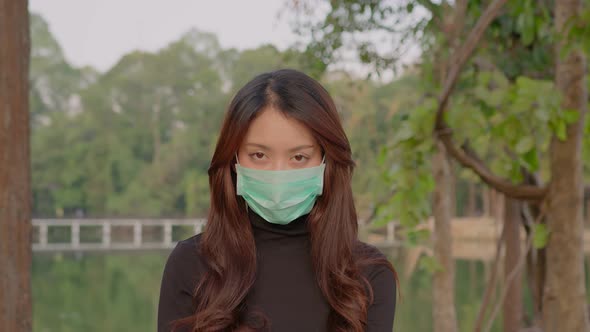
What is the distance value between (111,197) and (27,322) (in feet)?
92.1

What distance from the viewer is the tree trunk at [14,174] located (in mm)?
2006

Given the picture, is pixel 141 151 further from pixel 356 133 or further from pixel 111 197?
pixel 356 133

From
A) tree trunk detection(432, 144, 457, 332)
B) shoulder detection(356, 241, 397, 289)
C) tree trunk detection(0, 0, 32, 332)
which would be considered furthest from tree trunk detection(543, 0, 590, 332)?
tree trunk detection(432, 144, 457, 332)

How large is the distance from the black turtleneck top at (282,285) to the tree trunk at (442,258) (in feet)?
12.1

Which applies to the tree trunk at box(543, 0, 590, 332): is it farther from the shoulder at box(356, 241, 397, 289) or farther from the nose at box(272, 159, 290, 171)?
the nose at box(272, 159, 290, 171)

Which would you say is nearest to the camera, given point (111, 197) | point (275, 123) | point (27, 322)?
point (275, 123)

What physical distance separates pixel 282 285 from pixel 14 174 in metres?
0.92

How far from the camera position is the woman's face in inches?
56.1

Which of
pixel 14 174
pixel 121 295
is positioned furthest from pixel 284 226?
pixel 121 295

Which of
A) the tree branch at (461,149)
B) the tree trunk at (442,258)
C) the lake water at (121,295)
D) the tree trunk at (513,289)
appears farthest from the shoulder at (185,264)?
the lake water at (121,295)

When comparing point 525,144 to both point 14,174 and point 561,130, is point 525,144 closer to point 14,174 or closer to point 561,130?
point 561,130

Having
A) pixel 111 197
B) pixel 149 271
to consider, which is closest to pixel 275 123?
pixel 149 271

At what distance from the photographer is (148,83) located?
109ft

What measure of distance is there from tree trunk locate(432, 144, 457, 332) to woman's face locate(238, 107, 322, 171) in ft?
12.3
